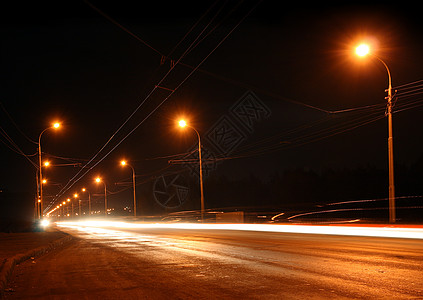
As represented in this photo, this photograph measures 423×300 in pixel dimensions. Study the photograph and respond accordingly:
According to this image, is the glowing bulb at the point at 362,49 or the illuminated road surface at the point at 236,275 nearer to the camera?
the illuminated road surface at the point at 236,275

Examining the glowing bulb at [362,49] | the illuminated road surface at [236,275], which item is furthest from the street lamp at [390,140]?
the illuminated road surface at [236,275]

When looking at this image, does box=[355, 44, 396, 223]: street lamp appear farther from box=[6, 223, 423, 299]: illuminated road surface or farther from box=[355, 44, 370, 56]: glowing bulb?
box=[6, 223, 423, 299]: illuminated road surface

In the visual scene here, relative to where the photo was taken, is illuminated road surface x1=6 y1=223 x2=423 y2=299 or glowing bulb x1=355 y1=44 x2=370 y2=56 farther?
glowing bulb x1=355 y1=44 x2=370 y2=56

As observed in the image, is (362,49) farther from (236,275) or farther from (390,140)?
(236,275)

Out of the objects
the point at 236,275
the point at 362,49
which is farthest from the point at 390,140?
the point at 236,275

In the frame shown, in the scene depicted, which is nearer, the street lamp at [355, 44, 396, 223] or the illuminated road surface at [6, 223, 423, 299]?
the illuminated road surface at [6, 223, 423, 299]

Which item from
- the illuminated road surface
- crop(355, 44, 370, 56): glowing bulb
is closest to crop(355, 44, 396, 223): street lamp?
crop(355, 44, 370, 56): glowing bulb

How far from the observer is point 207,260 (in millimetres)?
12305

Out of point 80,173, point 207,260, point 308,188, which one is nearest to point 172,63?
point 207,260

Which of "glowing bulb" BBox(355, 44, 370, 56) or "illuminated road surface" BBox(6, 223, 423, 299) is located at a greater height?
"glowing bulb" BBox(355, 44, 370, 56)

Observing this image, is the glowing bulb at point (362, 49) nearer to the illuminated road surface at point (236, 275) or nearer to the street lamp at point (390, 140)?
the street lamp at point (390, 140)

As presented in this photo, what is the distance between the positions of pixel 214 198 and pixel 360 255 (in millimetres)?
129223

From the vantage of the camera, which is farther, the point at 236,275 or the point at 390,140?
the point at 390,140

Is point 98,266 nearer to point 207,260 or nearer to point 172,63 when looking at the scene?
point 207,260
